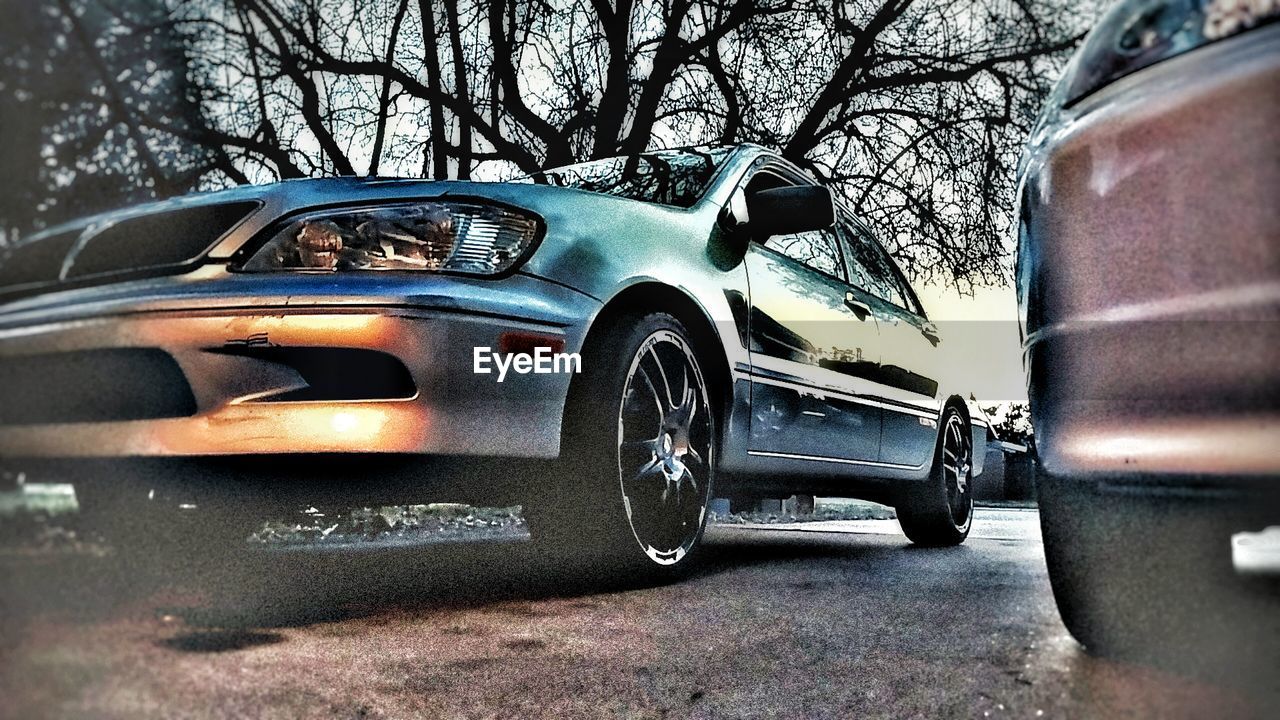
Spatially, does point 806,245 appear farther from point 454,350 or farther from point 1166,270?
point 1166,270

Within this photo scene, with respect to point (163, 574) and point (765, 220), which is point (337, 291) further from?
point (765, 220)

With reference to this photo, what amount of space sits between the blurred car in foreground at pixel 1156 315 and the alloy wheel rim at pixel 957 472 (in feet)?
6.37

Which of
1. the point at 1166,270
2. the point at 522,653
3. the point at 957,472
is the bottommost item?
the point at 522,653

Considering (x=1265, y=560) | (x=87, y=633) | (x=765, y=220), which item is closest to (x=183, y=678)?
(x=87, y=633)

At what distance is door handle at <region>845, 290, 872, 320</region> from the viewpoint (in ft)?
9.07

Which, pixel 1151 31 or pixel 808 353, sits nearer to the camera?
pixel 1151 31

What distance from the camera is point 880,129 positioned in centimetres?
204

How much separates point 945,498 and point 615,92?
73.6 inches

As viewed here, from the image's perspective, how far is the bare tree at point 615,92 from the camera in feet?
5.20

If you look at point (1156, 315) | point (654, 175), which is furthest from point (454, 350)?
point (1156, 315)

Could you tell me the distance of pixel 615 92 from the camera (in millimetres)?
2018

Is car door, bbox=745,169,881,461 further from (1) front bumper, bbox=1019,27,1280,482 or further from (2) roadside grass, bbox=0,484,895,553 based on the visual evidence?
(1) front bumper, bbox=1019,27,1280,482

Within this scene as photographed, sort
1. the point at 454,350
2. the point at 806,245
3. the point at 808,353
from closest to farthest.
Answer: the point at 454,350 < the point at 808,353 < the point at 806,245

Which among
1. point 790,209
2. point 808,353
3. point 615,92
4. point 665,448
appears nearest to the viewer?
point 615,92
